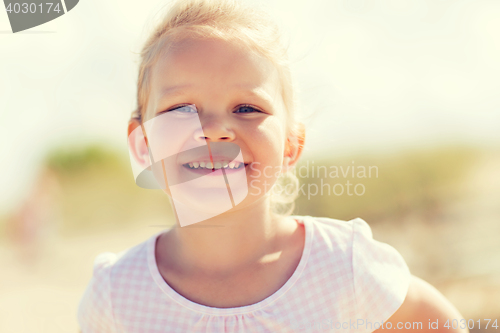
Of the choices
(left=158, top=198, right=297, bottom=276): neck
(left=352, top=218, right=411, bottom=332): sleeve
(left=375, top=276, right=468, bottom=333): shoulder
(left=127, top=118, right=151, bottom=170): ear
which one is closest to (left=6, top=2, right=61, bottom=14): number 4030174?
(left=127, top=118, right=151, bottom=170): ear

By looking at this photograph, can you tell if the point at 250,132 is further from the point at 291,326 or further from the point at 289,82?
the point at 291,326

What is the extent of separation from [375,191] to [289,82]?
6.80ft

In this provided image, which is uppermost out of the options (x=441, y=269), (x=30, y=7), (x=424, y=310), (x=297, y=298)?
(x=30, y=7)

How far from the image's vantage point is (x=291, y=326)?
1070mm

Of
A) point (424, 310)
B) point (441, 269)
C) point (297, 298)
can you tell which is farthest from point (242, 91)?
point (441, 269)

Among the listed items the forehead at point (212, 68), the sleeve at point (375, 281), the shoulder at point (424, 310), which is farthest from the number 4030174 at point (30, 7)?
the shoulder at point (424, 310)

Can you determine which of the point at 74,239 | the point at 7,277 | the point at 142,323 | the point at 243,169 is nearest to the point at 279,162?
the point at 243,169

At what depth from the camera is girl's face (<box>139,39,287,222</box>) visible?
1.04 meters

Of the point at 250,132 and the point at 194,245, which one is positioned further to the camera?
the point at 194,245

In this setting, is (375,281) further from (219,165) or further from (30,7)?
(30,7)

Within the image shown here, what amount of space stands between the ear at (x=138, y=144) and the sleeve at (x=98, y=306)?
0.36 meters

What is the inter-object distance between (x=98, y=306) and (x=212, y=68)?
0.81 metres

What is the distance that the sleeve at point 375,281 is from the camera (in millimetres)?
1080

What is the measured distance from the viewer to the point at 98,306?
1.17 metres
